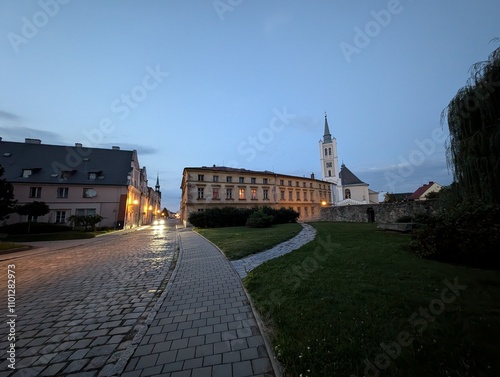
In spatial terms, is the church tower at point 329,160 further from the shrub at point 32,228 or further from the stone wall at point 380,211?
the shrub at point 32,228

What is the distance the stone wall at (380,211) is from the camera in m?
19.6

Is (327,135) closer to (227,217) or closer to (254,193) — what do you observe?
(254,193)

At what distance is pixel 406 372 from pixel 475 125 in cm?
643

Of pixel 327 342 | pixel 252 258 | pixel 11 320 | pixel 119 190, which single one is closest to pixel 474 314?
pixel 327 342

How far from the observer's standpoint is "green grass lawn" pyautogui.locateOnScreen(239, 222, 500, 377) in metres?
2.67

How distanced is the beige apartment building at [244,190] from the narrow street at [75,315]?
1189 inches

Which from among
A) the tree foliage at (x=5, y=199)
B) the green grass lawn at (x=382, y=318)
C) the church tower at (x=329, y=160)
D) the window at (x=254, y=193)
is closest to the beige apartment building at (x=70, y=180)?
the tree foliage at (x=5, y=199)

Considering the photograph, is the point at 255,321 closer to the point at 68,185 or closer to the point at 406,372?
the point at 406,372

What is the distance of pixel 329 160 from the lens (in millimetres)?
72875

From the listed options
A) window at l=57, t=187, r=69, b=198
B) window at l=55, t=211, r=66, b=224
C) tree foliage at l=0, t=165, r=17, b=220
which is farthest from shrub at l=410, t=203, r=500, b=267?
window at l=57, t=187, r=69, b=198

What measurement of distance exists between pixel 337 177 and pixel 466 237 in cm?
6725

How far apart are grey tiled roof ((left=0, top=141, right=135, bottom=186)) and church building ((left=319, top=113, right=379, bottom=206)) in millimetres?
57256

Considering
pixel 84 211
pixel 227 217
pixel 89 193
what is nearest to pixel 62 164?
pixel 89 193

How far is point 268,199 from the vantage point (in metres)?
44.8
